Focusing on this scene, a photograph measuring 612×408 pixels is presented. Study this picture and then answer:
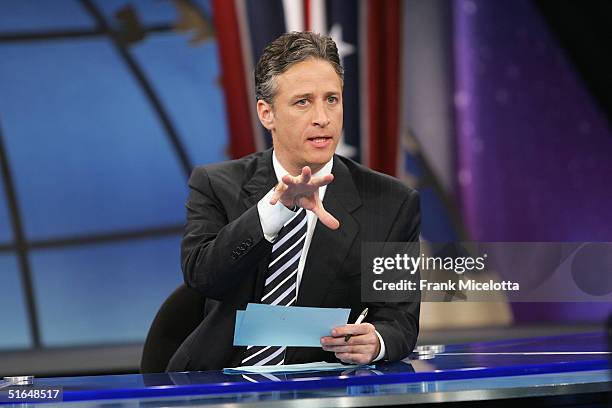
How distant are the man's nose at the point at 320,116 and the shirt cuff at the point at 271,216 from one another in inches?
9.1

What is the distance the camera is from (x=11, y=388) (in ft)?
5.13

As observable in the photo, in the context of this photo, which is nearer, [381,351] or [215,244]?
[381,351]

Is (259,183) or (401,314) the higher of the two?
(259,183)

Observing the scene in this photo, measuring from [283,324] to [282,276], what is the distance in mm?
365

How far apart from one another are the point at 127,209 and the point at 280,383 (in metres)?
4.04

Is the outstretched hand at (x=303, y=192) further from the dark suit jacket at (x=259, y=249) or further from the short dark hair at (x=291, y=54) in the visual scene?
the short dark hair at (x=291, y=54)

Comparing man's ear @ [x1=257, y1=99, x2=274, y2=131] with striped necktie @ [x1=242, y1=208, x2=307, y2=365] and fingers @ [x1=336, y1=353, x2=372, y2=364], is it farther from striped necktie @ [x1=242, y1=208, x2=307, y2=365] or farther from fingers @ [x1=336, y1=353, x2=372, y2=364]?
fingers @ [x1=336, y1=353, x2=372, y2=364]

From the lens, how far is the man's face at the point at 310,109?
2.02 metres

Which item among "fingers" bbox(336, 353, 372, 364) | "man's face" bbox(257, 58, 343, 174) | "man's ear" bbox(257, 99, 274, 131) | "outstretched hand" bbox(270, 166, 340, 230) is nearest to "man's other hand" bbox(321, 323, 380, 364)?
"fingers" bbox(336, 353, 372, 364)

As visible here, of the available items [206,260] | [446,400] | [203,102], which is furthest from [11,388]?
[203,102]

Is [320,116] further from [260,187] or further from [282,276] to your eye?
[282,276]

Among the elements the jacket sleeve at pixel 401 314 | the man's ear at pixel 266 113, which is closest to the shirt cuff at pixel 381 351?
the jacket sleeve at pixel 401 314

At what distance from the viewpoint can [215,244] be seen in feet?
6.35

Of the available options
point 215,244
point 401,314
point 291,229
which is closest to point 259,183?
point 291,229
